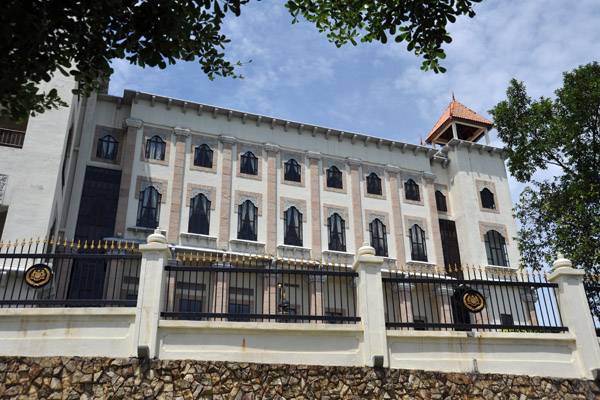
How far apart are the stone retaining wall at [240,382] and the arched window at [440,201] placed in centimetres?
2238

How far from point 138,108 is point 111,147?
237 cm

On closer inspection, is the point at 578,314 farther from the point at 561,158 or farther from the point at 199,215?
the point at 199,215

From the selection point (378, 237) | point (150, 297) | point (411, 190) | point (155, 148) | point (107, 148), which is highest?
point (155, 148)

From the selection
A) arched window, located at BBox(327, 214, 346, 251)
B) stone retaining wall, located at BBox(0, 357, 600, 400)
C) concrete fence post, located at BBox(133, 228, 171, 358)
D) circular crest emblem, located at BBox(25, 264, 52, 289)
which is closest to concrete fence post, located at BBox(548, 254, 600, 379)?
stone retaining wall, located at BBox(0, 357, 600, 400)

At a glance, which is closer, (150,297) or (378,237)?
(150,297)

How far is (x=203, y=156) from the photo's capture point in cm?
2747

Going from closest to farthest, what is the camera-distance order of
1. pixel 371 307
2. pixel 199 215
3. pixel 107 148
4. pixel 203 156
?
pixel 371 307, pixel 199 215, pixel 107 148, pixel 203 156

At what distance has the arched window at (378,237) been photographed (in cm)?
2858

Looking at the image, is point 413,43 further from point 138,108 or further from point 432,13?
point 138,108

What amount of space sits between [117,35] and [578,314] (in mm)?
9658

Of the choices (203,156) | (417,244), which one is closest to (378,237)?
(417,244)

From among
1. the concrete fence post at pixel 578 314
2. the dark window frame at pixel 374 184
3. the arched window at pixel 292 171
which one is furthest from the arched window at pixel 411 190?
the concrete fence post at pixel 578 314

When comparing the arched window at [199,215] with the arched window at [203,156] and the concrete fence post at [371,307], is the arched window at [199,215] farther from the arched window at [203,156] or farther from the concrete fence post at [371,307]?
the concrete fence post at [371,307]

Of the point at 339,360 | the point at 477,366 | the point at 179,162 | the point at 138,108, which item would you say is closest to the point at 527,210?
the point at 477,366
